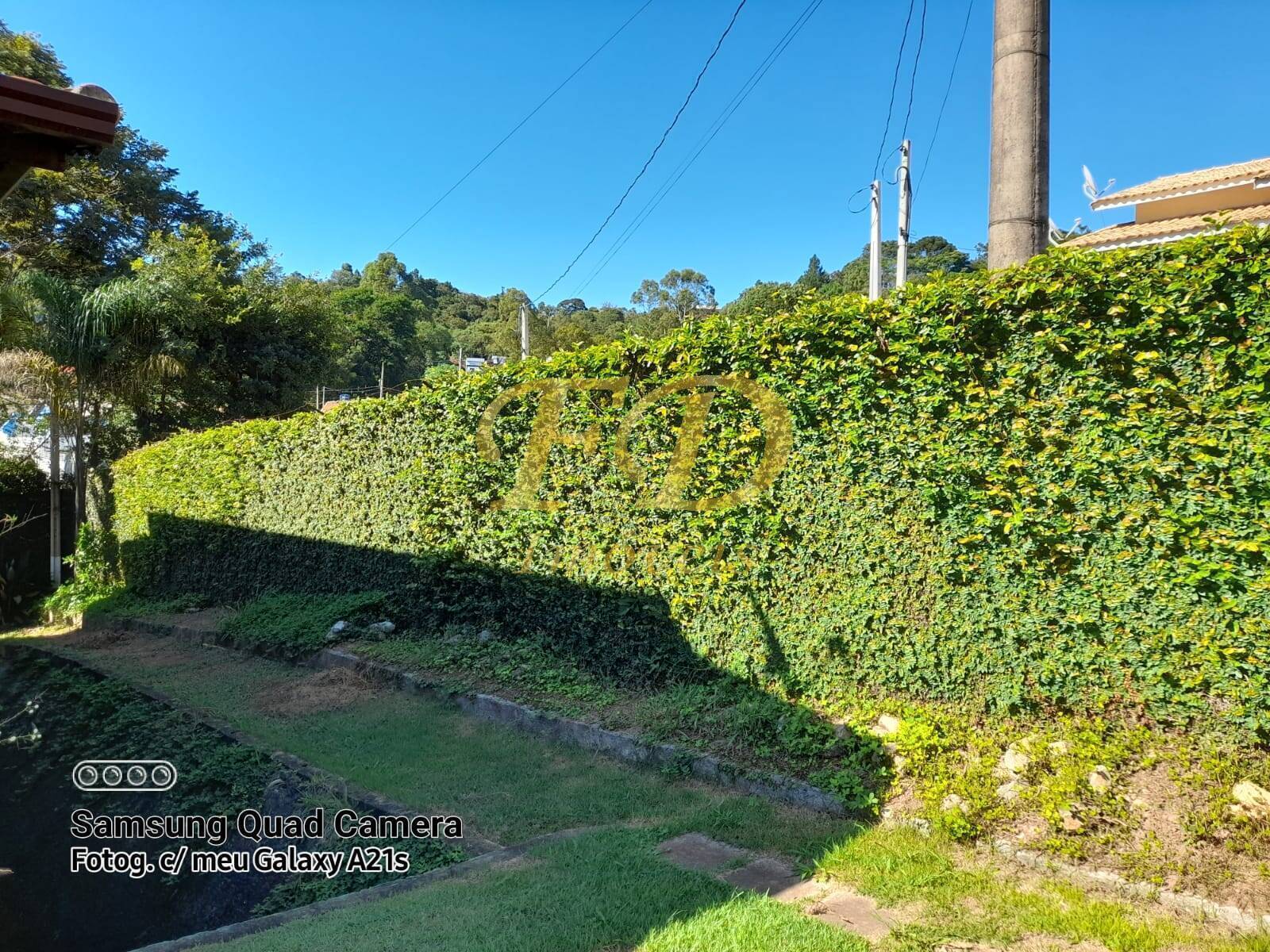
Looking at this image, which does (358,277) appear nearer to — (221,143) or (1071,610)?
(221,143)

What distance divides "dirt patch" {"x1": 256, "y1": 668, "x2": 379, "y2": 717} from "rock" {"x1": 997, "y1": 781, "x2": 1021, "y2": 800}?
537 cm

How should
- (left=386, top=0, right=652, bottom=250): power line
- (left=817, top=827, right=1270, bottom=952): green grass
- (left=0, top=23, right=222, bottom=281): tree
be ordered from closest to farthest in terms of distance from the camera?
(left=817, top=827, right=1270, bottom=952): green grass → (left=386, top=0, right=652, bottom=250): power line → (left=0, top=23, right=222, bottom=281): tree

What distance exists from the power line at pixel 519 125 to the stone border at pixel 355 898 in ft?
31.4

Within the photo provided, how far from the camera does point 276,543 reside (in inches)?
453

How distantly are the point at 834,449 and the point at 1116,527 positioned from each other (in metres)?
1.64

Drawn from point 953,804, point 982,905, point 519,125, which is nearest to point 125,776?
point 953,804

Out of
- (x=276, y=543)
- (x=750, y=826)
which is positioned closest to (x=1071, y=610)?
(x=750, y=826)

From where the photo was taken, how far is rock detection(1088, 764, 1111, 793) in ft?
12.5

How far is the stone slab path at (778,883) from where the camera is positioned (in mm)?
3305

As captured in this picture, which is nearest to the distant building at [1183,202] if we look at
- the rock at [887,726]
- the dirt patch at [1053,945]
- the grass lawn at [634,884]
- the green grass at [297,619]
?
the rock at [887,726]

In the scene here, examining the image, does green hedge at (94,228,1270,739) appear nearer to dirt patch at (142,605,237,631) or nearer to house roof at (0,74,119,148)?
house roof at (0,74,119,148)

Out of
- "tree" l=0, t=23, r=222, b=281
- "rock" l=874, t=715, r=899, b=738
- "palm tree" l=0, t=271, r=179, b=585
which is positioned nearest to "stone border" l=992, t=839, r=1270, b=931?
"rock" l=874, t=715, r=899, b=738

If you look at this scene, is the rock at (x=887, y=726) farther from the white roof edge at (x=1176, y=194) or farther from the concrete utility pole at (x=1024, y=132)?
the white roof edge at (x=1176, y=194)

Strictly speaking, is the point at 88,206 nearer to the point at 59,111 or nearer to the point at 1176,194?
the point at 59,111
